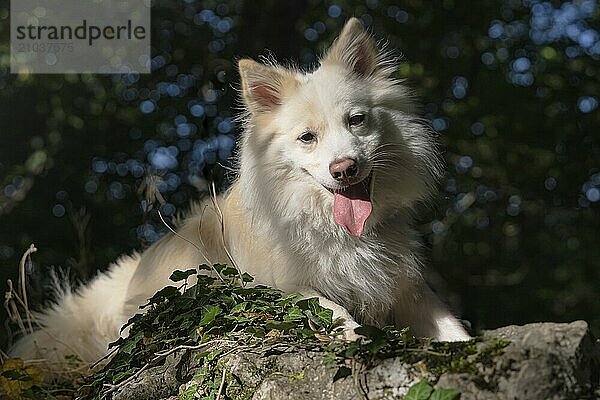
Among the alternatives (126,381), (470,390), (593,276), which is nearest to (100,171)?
(126,381)

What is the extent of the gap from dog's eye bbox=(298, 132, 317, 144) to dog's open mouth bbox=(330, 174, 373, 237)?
216 mm

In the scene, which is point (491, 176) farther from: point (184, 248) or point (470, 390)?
point (470, 390)

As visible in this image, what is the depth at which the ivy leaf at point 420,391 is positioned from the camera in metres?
1.72

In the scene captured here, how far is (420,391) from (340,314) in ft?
2.52

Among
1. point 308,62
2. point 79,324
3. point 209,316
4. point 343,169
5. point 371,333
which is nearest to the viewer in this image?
point 371,333

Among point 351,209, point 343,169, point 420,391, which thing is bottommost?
point 420,391

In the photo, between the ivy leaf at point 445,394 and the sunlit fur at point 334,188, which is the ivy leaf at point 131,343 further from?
the ivy leaf at point 445,394

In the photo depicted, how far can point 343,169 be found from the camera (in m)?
2.55

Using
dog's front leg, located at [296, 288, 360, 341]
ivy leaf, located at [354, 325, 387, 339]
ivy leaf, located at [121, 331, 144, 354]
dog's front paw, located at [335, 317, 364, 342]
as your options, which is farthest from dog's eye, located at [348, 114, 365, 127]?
ivy leaf, located at [121, 331, 144, 354]

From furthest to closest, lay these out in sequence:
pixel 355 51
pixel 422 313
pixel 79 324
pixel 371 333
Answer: pixel 79 324 → pixel 355 51 → pixel 422 313 → pixel 371 333

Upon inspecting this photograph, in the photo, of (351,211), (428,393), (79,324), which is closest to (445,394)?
(428,393)

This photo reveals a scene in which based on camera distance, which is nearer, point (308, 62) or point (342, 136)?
point (342, 136)

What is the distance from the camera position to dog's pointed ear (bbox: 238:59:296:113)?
2898 mm

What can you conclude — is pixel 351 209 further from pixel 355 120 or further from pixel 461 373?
pixel 461 373
